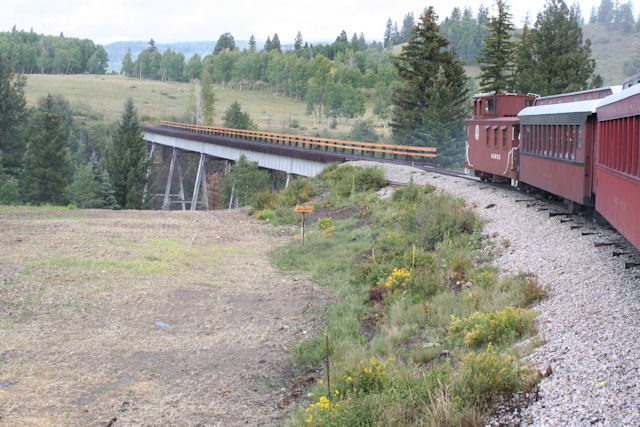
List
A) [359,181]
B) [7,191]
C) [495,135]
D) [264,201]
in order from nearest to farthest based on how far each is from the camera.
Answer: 1. [495,135]
2. [359,181]
3. [264,201]
4. [7,191]

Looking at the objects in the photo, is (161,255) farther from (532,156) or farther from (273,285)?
(532,156)

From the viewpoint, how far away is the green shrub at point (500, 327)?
819 cm

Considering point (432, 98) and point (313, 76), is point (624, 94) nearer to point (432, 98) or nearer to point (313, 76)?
point (432, 98)

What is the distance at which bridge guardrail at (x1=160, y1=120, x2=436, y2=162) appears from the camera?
116 ft

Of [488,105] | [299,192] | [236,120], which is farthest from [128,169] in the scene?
[488,105]

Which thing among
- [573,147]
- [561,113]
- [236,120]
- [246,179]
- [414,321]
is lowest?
[414,321]

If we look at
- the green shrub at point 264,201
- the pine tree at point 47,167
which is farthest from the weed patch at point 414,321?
the pine tree at point 47,167

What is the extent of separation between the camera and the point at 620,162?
952cm

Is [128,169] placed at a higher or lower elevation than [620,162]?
lower

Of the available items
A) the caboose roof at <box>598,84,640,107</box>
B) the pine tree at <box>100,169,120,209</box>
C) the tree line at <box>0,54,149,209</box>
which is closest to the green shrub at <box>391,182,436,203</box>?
the caboose roof at <box>598,84,640,107</box>

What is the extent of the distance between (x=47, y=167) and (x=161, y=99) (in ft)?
327

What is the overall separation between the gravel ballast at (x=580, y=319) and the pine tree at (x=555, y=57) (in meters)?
38.0

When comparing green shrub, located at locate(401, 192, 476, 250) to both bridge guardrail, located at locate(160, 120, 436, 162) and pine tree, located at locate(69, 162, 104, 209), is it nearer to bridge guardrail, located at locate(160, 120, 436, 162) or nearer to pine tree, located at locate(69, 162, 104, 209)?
bridge guardrail, located at locate(160, 120, 436, 162)

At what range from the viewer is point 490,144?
71.3 ft
